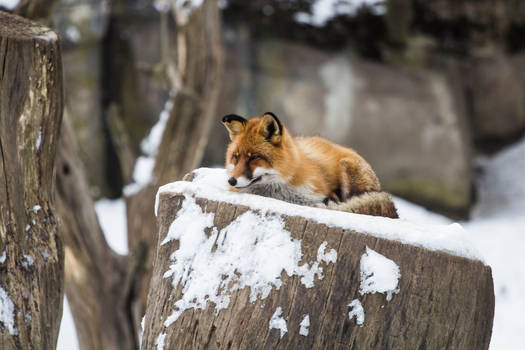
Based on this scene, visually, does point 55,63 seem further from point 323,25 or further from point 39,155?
point 323,25

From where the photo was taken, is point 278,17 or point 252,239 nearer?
point 252,239

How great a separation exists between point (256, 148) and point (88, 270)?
2.48 m

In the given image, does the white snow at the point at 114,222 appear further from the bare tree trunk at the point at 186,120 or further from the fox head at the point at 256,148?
the fox head at the point at 256,148

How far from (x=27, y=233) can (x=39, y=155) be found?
1.16 ft

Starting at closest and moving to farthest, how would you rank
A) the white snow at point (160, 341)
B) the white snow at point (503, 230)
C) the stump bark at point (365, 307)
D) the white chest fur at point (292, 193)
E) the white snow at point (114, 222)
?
the stump bark at point (365, 307) → the white snow at point (160, 341) → the white chest fur at point (292, 193) → the white snow at point (503, 230) → the white snow at point (114, 222)

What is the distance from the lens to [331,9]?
788 centimetres

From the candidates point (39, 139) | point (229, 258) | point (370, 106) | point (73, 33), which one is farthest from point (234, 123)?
point (73, 33)

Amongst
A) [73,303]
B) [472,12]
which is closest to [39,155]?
[73,303]

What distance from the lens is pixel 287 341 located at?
1.88 meters

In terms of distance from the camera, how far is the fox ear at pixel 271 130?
2455mm

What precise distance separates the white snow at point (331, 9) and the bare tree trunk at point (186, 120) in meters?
3.14

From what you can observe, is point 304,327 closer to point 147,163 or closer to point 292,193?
point 292,193

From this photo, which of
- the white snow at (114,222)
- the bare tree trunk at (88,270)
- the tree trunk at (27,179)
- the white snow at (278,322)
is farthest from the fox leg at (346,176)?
the white snow at (114,222)

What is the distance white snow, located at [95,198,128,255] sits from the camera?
7293 mm
